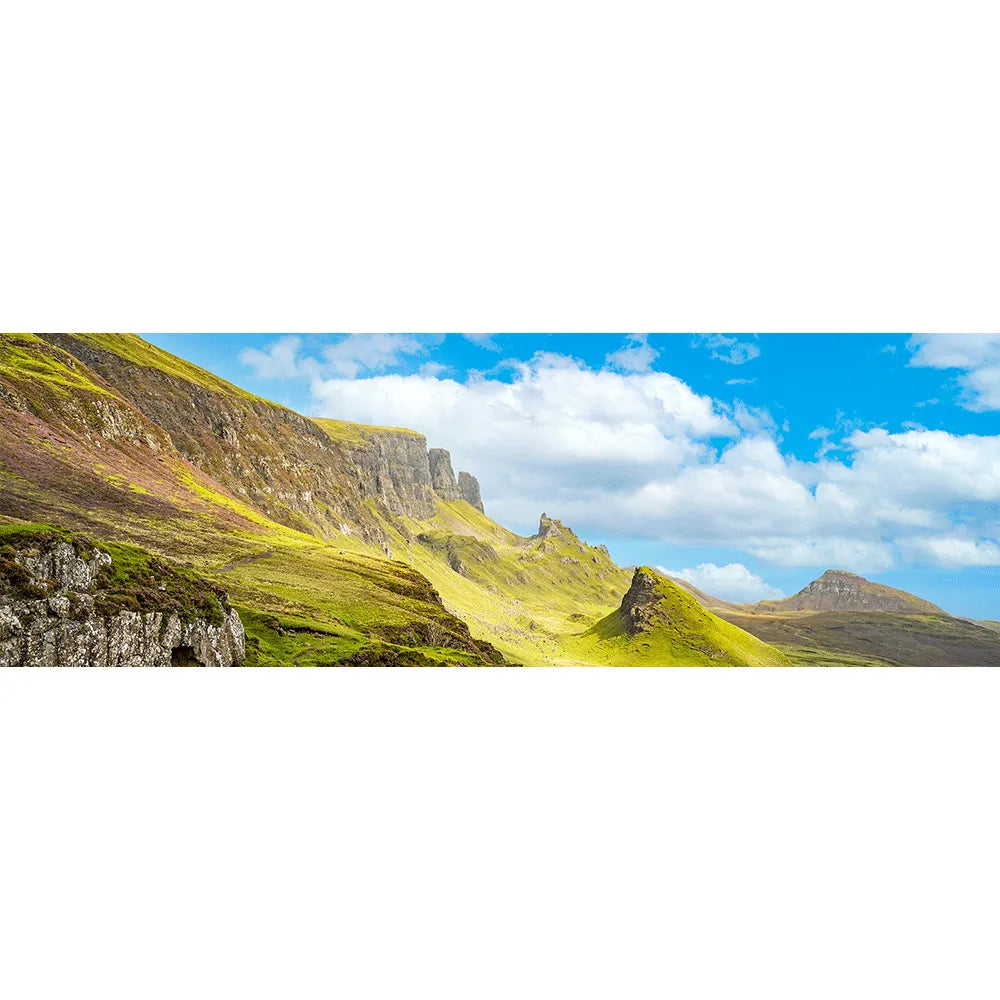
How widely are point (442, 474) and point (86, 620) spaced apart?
61.7ft

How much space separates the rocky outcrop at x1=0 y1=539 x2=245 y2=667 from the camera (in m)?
16.6

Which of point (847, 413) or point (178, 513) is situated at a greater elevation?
point (847, 413)

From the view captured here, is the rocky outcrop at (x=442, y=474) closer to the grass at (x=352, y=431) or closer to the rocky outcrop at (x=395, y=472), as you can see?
the rocky outcrop at (x=395, y=472)

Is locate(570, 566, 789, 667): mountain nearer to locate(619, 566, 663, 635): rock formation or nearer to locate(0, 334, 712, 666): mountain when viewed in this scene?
locate(619, 566, 663, 635): rock formation

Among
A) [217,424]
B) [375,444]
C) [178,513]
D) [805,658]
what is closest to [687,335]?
[805,658]

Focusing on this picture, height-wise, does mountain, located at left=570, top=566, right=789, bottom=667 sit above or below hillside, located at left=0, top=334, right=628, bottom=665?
below

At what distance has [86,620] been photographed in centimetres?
1709

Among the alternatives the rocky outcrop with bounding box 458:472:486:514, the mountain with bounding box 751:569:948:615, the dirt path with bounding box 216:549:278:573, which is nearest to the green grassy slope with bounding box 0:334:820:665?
the dirt path with bounding box 216:549:278:573

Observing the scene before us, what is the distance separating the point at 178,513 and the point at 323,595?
5337 millimetres

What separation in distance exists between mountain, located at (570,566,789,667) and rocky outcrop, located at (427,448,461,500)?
28.8 ft

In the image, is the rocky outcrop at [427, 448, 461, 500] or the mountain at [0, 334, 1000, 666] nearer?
the mountain at [0, 334, 1000, 666]
